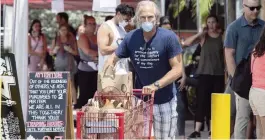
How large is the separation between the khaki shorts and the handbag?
591 mm

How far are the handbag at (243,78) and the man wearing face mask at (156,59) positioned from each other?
103cm

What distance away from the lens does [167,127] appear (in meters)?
8.33

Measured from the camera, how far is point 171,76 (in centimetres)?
800

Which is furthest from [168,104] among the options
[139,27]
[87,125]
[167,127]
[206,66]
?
[206,66]

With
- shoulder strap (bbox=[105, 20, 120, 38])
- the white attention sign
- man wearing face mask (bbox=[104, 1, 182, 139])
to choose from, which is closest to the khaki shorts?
man wearing face mask (bbox=[104, 1, 182, 139])

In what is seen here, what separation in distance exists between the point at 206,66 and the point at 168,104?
422 cm

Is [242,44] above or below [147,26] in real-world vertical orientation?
below

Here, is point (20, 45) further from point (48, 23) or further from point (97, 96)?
point (48, 23)

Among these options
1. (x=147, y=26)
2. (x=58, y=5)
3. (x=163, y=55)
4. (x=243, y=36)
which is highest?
(x=58, y=5)

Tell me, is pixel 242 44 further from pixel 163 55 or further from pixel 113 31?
pixel 163 55

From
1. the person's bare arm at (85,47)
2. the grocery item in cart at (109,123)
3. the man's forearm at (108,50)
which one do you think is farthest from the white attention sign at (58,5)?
the grocery item in cart at (109,123)

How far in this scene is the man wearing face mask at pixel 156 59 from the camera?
8086mm

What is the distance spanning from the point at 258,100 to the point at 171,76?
101cm

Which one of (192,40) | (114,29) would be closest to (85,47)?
(192,40)
